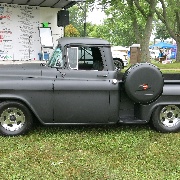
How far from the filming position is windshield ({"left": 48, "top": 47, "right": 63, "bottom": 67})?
21.6 ft

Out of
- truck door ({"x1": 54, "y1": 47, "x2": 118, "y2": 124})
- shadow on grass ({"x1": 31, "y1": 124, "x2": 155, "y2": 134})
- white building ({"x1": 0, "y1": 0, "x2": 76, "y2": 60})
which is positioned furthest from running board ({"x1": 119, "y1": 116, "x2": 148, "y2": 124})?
white building ({"x1": 0, "y1": 0, "x2": 76, "y2": 60})

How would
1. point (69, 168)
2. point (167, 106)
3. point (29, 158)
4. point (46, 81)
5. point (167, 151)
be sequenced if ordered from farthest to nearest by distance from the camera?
1. point (167, 106)
2. point (46, 81)
3. point (167, 151)
4. point (29, 158)
5. point (69, 168)

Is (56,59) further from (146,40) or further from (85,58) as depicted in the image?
(146,40)

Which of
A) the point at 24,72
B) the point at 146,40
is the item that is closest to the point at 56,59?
the point at 24,72

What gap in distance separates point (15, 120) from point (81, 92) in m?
1.28

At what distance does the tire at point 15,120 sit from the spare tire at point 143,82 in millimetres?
1837

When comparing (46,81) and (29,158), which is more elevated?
(46,81)

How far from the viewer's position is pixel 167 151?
566cm

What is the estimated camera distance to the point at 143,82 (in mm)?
6184

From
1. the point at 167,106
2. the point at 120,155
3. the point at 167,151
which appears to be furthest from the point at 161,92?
the point at 120,155

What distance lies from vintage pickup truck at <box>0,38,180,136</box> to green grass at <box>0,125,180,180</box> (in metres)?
0.31

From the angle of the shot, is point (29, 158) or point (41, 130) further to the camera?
point (41, 130)

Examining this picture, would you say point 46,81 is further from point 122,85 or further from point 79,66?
point 122,85

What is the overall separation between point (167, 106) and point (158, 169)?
80.6 inches
